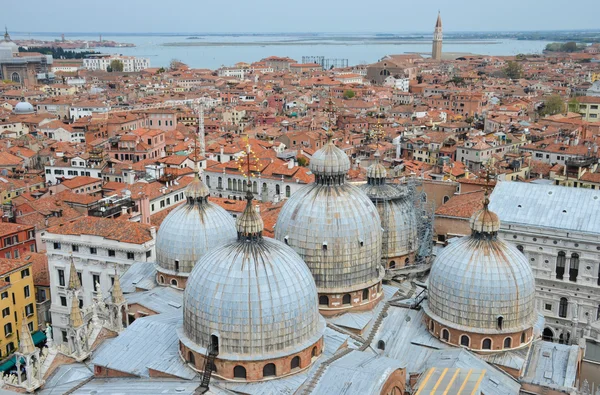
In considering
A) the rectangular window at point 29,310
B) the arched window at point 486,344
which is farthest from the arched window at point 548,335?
the rectangular window at point 29,310

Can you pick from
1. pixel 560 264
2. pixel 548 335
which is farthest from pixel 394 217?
pixel 548 335

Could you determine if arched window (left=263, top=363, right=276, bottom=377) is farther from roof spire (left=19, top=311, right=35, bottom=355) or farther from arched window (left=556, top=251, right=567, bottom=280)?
arched window (left=556, top=251, right=567, bottom=280)

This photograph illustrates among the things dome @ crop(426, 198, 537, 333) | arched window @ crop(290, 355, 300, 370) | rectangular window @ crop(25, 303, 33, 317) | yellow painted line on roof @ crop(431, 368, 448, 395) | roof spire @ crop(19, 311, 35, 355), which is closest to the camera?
yellow painted line on roof @ crop(431, 368, 448, 395)

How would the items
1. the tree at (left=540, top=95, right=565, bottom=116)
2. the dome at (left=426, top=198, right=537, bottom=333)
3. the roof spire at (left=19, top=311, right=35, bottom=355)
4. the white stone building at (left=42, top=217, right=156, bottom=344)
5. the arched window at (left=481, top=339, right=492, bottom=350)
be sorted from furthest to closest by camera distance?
the tree at (left=540, top=95, right=565, bottom=116), the white stone building at (left=42, top=217, right=156, bottom=344), the arched window at (left=481, top=339, right=492, bottom=350), the dome at (left=426, top=198, right=537, bottom=333), the roof spire at (left=19, top=311, right=35, bottom=355)

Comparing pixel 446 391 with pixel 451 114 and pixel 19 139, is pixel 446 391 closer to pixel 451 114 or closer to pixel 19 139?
pixel 19 139

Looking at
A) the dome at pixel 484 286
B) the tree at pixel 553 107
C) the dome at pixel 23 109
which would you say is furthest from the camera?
the dome at pixel 23 109

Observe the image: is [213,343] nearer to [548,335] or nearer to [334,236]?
[334,236]

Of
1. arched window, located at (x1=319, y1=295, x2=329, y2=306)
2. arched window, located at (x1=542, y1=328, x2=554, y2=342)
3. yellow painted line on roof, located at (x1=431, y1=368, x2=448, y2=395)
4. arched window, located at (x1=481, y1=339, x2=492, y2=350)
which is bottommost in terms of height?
arched window, located at (x1=542, y1=328, x2=554, y2=342)

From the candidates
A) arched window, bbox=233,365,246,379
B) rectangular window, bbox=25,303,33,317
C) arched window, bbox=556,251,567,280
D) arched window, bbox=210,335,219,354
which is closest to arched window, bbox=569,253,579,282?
arched window, bbox=556,251,567,280

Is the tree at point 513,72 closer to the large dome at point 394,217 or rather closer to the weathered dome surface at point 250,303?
the large dome at point 394,217
